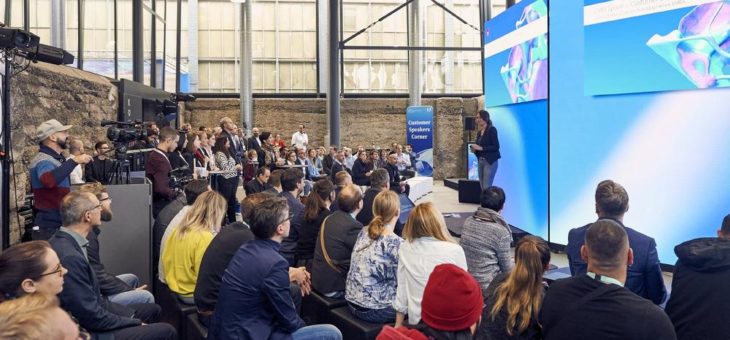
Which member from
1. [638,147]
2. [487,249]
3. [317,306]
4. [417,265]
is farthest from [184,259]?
[638,147]

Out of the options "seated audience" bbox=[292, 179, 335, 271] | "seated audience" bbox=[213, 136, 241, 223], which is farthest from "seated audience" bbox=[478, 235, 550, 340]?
"seated audience" bbox=[213, 136, 241, 223]

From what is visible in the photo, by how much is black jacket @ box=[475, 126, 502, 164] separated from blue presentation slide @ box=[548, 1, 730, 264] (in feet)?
3.22

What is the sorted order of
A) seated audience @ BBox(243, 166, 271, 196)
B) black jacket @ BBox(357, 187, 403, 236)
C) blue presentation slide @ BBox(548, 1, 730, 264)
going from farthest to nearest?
seated audience @ BBox(243, 166, 271, 196) → black jacket @ BBox(357, 187, 403, 236) → blue presentation slide @ BBox(548, 1, 730, 264)

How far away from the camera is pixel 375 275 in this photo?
298 centimetres

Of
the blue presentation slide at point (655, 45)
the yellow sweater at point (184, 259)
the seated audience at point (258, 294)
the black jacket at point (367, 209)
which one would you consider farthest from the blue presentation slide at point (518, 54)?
the seated audience at point (258, 294)

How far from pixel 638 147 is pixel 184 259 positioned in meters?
3.79

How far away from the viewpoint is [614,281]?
1865mm

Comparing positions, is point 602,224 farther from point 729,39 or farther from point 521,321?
point 729,39

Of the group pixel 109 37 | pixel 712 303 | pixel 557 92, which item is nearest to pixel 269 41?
pixel 109 37

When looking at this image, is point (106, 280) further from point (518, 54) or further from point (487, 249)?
point (518, 54)

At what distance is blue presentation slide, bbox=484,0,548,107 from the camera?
5758mm

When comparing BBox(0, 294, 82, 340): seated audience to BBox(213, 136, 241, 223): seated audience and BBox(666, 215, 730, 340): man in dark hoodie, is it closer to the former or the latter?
BBox(666, 215, 730, 340): man in dark hoodie

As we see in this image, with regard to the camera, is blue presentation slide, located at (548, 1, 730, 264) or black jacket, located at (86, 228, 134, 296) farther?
blue presentation slide, located at (548, 1, 730, 264)

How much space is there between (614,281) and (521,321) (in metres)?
0.35
